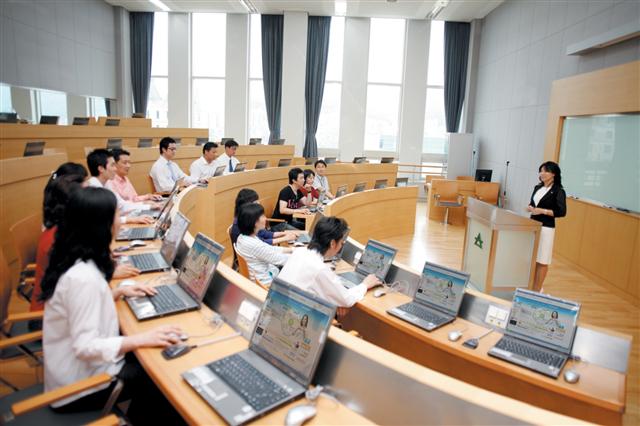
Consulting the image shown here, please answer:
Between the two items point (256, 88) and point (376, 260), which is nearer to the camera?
point (376, 260)

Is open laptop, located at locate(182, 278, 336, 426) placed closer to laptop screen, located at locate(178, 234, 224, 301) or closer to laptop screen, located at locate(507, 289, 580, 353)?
laptop screen, located at locate(178, 234, 224, 301)

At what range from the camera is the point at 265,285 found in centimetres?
294

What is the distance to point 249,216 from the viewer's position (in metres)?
2.90

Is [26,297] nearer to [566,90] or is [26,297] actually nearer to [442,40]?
[566,90]

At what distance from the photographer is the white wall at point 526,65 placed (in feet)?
19.4

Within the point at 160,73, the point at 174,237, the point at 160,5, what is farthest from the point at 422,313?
the point at 160,73

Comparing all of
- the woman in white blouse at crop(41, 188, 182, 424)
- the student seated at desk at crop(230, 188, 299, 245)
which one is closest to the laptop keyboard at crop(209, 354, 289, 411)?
the woman in white blouse at crop(41, 188, 182, 424)

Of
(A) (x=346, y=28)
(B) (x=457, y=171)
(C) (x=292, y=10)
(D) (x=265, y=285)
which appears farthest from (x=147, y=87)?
(D) (x=265, y=285)

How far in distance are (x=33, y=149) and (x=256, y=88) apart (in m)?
7.59

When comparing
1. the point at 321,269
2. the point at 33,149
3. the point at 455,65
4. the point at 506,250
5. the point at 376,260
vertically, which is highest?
the point at 455,65

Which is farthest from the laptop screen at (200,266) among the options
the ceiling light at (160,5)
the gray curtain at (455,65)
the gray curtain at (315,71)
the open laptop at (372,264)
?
Result: the gray curtain at (455,65)

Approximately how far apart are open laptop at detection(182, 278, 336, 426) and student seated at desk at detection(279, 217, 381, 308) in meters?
0.70

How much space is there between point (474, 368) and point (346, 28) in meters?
10.2

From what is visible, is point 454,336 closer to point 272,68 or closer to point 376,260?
point 376,260
